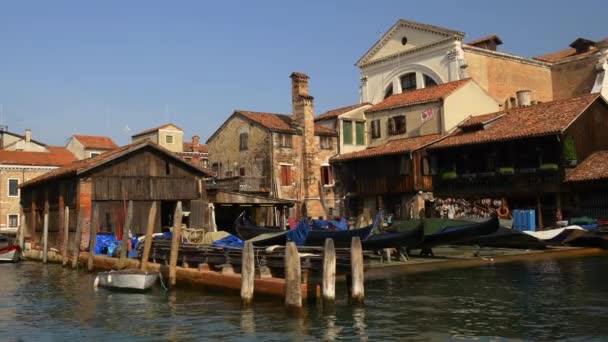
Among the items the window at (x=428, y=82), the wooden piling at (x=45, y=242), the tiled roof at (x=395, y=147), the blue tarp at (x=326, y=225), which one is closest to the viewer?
the blue tarp at (x=326, y=225)

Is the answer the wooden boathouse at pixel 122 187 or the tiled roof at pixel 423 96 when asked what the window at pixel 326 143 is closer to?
the tiled roof at pixel 423 96

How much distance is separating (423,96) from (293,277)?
24.0m

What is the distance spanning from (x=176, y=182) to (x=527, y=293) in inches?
607

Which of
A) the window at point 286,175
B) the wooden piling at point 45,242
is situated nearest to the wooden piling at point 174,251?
the wooden piling at point 45,242

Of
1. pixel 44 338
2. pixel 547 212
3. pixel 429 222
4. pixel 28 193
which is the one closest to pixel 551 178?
pixel 547 212

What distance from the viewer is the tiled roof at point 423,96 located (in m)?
33.9

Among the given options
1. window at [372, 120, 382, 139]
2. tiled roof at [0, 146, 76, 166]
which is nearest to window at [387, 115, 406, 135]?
window at [372, 120, 382, 139]

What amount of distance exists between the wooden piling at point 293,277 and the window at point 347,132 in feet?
80.2

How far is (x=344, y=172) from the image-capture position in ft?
A: 118

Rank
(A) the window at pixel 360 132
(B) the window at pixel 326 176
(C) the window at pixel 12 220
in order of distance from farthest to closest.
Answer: (C) the window at pixel 12 220, (A) the window at pixel 360 132, (B) the window at pixel 326 176

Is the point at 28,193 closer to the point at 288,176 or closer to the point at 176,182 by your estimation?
the point at 176,182

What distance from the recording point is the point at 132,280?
16922 mm

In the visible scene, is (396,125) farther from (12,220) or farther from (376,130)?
(12,220)

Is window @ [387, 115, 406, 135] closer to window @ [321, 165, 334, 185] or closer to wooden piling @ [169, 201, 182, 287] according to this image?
window @ [321, 165, 334, 185]
